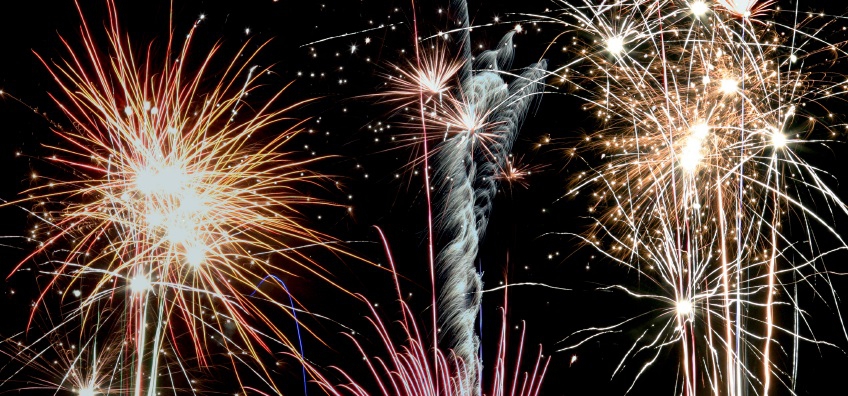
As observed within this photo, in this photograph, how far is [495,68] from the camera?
4633 mm

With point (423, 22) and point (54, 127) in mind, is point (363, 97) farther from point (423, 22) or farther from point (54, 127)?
point (54, 127)

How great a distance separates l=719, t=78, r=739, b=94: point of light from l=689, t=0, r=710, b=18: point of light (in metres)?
0.49

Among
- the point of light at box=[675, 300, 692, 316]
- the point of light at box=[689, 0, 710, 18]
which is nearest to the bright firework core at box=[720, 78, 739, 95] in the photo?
the point of light at box=[689, 0, 710, 18]

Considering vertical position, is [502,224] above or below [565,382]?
above

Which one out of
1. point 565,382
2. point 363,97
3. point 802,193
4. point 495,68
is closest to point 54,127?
point 363,97

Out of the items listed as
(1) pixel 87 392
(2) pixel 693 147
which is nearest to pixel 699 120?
(2) pixel 693 147

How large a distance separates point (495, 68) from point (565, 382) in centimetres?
381

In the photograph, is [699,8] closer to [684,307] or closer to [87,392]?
[684,307]

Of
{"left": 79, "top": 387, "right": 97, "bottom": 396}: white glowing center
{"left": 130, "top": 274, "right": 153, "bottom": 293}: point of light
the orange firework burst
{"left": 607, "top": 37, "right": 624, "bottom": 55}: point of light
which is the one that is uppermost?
{"left": 607, "top": 37, "right": 624, "bottom": 55}: point of light

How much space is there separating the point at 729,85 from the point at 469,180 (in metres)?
1.97

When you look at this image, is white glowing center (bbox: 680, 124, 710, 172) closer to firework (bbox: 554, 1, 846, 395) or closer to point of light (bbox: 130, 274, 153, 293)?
Result: firework (bbox: 554, 1, 846, 395)

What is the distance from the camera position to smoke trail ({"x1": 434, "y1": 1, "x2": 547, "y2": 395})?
4.56 m

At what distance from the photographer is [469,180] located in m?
4.64

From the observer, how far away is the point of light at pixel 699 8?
4020 mm
